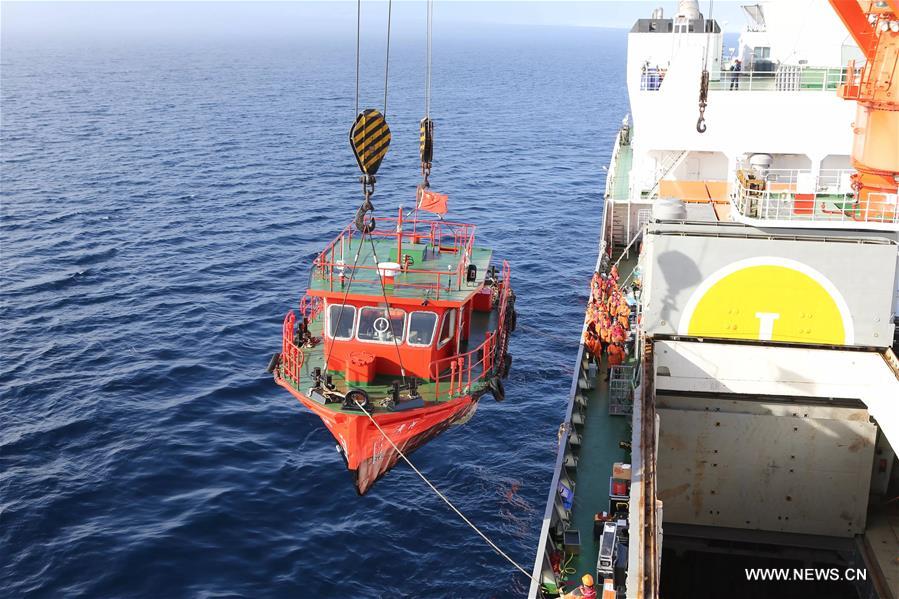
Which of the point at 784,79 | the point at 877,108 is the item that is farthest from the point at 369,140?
the point at 784,79

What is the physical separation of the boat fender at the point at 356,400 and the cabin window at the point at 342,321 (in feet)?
6.73

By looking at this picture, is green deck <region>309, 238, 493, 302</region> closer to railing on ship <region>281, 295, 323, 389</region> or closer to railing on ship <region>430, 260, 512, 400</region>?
railing on ship <region>281, 295, 323, 389</region>

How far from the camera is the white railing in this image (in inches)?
1463

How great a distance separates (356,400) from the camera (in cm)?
2219

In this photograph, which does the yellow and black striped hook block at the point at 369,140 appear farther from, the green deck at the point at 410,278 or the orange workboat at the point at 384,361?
the green deck at the point at 410,278

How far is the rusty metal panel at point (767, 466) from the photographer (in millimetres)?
23750

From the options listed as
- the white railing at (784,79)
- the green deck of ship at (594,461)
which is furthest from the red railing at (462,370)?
the white railing at (784,79)

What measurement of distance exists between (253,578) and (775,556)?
13687 mm

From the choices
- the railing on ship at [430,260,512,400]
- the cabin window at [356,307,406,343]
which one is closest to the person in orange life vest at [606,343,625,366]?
the railing on ship at [430,260,512,400]

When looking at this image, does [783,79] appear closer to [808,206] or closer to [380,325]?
[808,206]

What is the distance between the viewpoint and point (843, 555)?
24.0 meters

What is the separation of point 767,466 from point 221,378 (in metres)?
20.1

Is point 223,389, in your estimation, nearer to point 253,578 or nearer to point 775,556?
point 253,578

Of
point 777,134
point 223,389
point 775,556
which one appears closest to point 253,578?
point 223,389
